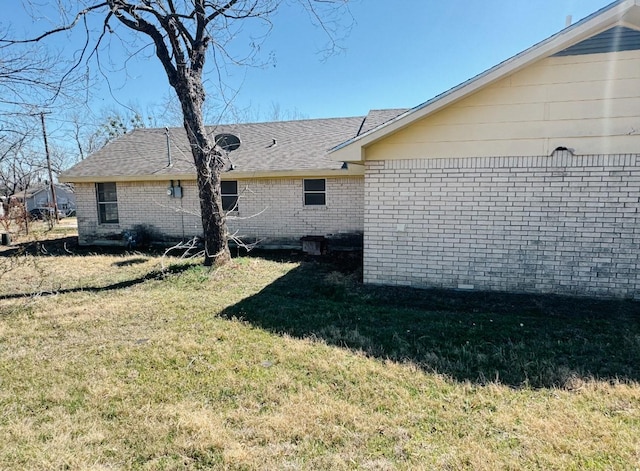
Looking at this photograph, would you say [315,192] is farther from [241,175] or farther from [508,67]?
[508,67]

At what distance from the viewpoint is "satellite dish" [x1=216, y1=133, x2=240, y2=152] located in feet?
41.7

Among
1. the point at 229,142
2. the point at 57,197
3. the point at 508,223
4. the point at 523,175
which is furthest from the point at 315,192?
the point at 57,197

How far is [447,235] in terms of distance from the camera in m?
6.19

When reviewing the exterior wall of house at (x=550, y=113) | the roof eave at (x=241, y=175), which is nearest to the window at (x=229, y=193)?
the roof eave at (x=241, y=175)

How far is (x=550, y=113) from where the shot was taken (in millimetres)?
5422

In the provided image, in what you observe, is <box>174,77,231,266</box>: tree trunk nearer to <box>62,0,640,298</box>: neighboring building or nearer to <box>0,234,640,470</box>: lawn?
<box>0,234,640,470</box>: lawn

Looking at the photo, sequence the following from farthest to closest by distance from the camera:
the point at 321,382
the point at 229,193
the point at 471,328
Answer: the point at 229,193, the point at 471,328, the point at 321,382

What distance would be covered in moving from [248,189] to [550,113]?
27.3ft

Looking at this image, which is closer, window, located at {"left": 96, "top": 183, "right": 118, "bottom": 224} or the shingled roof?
the shingled roof

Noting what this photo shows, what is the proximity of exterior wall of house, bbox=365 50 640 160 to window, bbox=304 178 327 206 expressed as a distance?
5.16m

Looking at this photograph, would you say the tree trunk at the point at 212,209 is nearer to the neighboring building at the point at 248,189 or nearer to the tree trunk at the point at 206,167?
the tree trunk at the point at 206,167

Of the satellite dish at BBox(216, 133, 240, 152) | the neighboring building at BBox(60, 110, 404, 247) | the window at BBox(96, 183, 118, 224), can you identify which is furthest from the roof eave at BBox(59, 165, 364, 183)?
the satellite dish at BBox(216, 133, 240, 152)

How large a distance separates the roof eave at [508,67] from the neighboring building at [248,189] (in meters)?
3.71

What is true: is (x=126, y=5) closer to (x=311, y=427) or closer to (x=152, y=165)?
(x=152, y=165)
